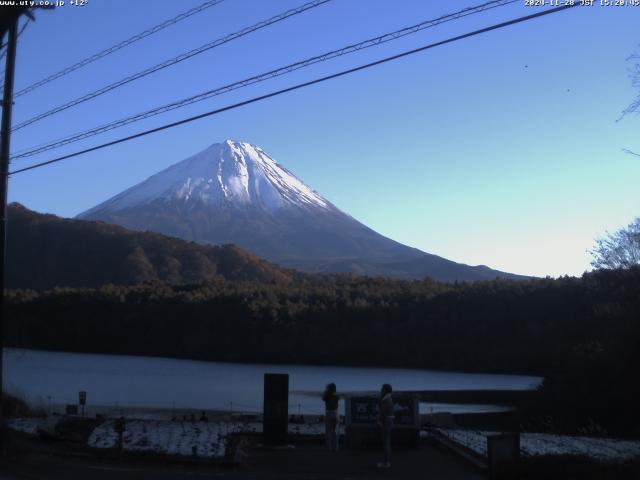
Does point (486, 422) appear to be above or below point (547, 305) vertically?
below

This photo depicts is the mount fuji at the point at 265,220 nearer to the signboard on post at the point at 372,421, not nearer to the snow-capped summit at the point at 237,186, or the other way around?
the snow-capped summit at the point at 237,186

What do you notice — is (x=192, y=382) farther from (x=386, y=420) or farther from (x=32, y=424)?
(x=386, y=420)

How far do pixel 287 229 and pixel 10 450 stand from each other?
162 m

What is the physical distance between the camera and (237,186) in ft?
601

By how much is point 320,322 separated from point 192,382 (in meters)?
30.0

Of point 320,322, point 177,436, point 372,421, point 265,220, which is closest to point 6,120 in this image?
point 177,436

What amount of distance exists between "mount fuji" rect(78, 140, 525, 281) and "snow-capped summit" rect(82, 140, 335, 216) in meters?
0.21

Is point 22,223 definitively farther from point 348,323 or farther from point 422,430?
point 422,430

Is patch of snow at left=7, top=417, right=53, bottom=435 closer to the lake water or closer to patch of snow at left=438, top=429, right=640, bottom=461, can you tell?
the lake water

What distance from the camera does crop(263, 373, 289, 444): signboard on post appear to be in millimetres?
17500

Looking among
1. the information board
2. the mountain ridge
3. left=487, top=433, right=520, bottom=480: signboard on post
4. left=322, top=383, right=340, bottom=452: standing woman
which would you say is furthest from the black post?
the mountain ridge

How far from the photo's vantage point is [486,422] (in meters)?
36.7

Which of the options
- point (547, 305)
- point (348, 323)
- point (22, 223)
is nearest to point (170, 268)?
point (22, 223)

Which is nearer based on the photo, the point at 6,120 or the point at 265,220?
the point at 6,120
